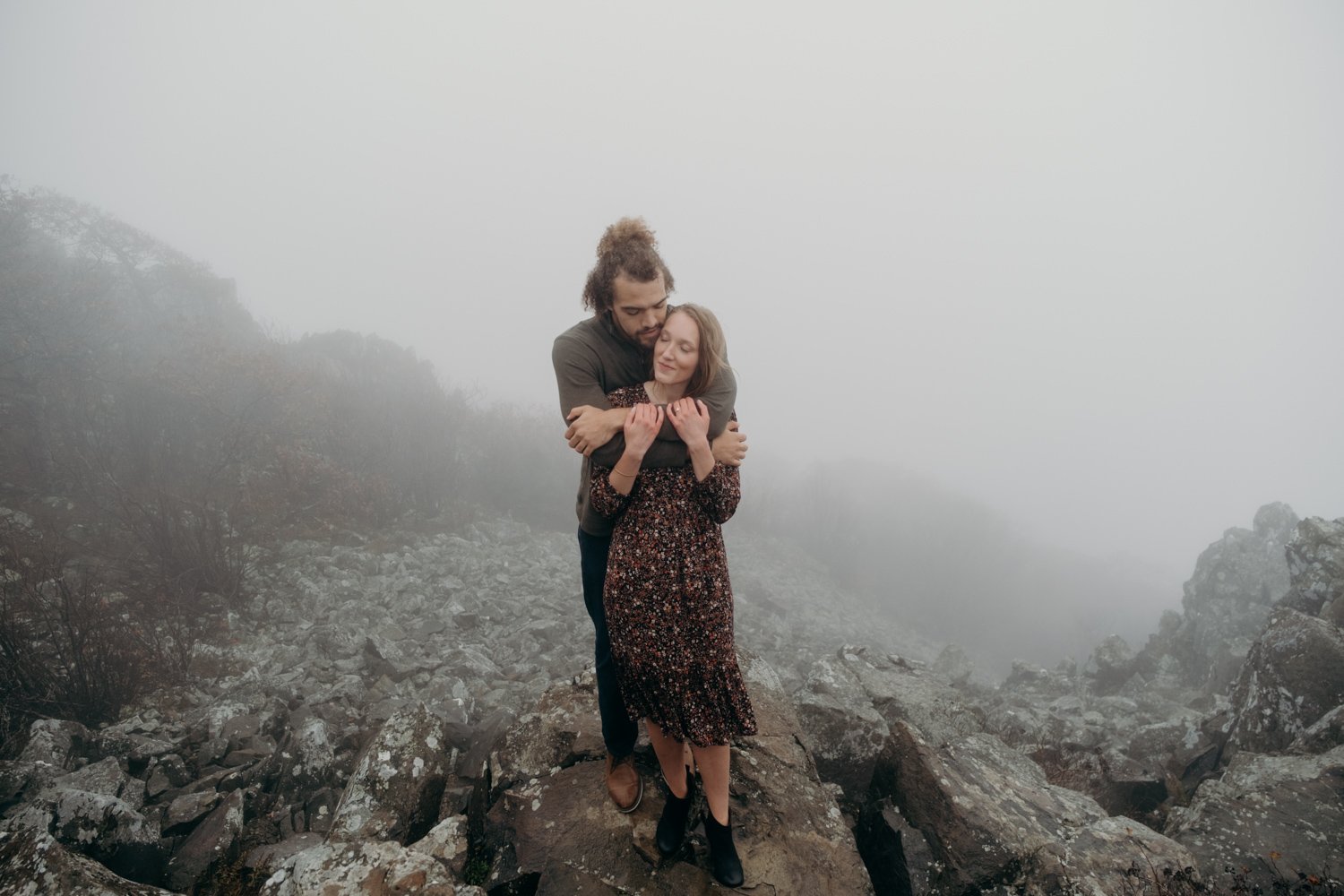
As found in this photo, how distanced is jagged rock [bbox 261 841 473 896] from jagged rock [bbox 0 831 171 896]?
26.3 inches

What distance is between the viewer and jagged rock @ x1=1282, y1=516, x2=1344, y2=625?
7332 mm

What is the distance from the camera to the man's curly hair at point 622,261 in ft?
8.11

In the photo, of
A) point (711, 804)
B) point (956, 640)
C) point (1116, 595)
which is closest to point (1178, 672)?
point (956, 640)

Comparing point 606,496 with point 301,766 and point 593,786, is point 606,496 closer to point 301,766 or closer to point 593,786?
point 593,786

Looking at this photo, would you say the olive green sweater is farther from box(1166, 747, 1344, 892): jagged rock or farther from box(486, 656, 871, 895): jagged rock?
box(1166, 747, 1344, 892): jagged rock

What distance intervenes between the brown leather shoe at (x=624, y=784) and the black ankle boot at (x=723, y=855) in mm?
529

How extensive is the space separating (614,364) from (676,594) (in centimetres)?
116

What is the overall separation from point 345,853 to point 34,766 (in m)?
3.15

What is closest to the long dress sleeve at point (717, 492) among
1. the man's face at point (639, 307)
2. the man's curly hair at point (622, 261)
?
the man's face at point (639, 307)

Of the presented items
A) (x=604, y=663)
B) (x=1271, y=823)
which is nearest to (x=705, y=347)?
(x=604, y=663)

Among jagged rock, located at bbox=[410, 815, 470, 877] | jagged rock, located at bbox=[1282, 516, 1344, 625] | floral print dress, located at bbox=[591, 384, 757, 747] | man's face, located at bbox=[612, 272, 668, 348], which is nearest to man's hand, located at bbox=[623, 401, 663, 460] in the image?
floral print dress, located at bbox=[591, 384, 757, 747]

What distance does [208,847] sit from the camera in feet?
11.2

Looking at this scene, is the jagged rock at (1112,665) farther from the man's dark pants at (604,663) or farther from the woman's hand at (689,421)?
the woman's hand at (689,421)

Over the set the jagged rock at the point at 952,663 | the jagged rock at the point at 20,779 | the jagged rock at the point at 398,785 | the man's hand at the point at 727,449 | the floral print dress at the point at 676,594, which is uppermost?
the man's hand at the point at 727,449
